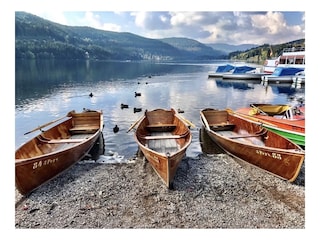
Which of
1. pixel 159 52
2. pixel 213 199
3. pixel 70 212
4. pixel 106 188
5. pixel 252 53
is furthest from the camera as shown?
pixel 159 52

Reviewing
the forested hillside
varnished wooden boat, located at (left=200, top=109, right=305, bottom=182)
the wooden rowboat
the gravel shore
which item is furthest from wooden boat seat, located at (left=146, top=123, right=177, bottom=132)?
the forested hillside

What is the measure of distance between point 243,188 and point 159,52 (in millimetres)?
94918

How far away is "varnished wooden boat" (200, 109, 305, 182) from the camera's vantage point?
7.17 m

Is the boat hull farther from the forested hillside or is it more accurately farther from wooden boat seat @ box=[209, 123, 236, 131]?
the forested hillside

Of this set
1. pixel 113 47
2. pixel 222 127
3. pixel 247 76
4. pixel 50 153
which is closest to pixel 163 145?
pixel 222 127

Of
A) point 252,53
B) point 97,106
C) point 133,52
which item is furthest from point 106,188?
point 133,52

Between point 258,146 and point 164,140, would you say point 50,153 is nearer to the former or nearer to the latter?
point 164,140

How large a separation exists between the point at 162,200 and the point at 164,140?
11.7 ft

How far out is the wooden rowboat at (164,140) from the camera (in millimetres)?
6992

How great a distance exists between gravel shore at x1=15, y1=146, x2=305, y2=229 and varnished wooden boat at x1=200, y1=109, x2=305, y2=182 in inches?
13.3

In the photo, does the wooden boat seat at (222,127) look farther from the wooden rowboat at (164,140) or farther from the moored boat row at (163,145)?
the wooden rowboat at (164,140)

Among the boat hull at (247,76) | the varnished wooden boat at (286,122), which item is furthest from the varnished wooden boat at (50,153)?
the boat hull at (247,76)
